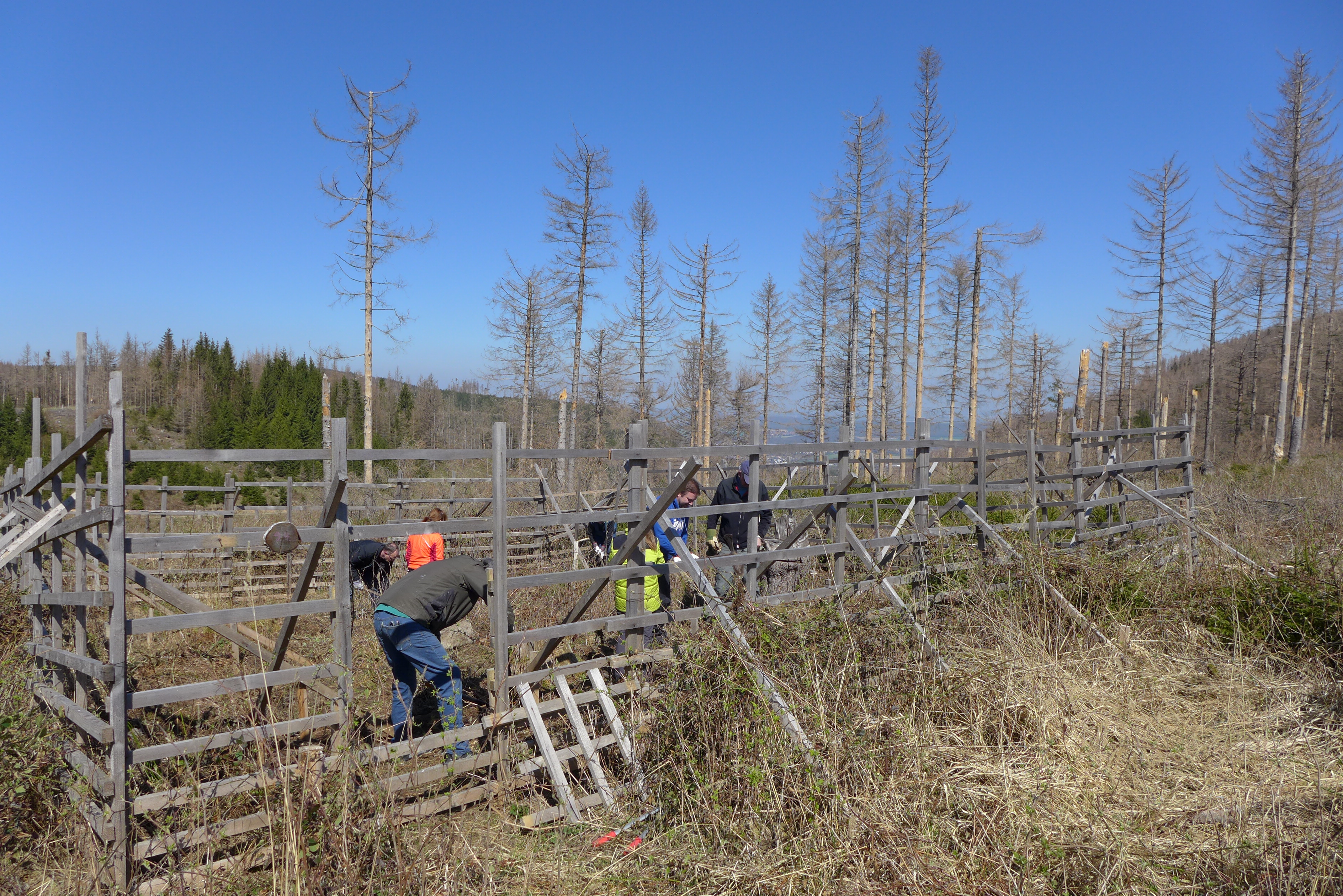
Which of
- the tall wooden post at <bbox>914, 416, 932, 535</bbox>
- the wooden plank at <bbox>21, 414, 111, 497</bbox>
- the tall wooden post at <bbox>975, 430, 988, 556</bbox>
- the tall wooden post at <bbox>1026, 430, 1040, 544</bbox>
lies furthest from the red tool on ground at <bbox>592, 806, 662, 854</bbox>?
the tall wooden post at <bbox>1026, 430, 1040, 544</bbox>

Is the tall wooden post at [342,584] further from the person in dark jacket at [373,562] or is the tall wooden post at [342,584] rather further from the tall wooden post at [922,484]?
the tall wooden post at [922,484]

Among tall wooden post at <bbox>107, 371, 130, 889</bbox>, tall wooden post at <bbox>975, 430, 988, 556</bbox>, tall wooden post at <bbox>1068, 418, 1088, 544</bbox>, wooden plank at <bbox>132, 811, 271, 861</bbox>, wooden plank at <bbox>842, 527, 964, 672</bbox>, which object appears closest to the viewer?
wooden plank at <bbox>132, 811, 271, 861</bbox>

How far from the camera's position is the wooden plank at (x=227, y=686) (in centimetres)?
351

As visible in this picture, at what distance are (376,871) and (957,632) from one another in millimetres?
3981

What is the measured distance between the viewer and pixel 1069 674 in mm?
4828

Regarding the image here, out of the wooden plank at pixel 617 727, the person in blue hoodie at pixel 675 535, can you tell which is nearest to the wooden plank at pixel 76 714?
the wooden plank at pixel 617 727

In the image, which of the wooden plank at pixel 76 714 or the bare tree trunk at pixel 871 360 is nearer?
the wooden plank at pixel 76 714

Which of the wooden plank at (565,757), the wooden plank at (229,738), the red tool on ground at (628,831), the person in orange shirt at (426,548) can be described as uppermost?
the person in orange shirt at (426,548)

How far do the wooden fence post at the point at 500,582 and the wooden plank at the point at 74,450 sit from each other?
5.92ft

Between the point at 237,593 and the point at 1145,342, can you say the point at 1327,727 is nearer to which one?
the point at 237,593

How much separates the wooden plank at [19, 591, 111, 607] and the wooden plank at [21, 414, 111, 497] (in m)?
0.57

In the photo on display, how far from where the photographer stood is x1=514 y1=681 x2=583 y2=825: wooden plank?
13.6 ft

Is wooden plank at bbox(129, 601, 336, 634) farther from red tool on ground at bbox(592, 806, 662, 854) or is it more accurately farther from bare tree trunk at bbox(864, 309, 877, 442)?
bare tree trunk at bbox(864, 309, 877, 442)

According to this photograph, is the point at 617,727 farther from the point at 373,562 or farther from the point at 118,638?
the point at 373,562
